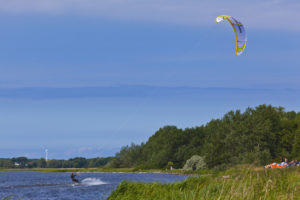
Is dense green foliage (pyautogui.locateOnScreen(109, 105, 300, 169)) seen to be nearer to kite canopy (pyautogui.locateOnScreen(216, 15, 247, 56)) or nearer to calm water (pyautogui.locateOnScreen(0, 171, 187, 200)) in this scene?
calm water (pyautogui.locateOnScreen(0, 171, 187, 200))

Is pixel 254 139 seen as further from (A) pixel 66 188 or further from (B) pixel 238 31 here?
(B) pixel 238 31

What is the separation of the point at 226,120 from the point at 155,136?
189 ft

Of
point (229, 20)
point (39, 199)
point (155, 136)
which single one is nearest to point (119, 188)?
point (229, 20)

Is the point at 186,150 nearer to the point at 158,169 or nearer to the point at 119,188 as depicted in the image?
the point at 158,169

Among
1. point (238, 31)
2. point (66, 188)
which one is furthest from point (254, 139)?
point (238, 31)

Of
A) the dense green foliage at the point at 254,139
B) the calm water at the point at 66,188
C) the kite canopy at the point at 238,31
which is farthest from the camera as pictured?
the dense green foliage at the point at 254,139

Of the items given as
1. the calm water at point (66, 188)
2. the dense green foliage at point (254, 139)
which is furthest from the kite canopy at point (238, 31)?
the dense green foliage at point (254, 139)

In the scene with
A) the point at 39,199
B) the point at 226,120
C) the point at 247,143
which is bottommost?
the point at 39,199

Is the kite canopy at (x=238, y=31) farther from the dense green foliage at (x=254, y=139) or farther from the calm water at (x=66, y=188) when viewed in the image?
the dense green foliage at (x=254, y=139)

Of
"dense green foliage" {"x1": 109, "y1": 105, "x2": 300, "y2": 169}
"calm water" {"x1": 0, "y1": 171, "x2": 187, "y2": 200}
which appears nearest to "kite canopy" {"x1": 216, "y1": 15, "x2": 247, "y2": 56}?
"calm water" {"x1": 0, "y1": 171, "x2": 187, "y2": 200}

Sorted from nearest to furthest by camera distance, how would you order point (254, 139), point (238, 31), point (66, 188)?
point (238, 31) < point (66, 188) < point (254, 139)

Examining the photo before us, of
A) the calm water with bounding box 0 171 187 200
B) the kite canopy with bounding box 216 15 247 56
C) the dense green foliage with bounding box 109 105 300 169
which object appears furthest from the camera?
the dense green foliage with bounding box 109 105 300 169

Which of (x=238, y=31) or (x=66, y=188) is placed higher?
(x=238, y=31)

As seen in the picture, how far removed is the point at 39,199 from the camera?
120 ft
